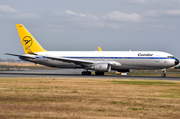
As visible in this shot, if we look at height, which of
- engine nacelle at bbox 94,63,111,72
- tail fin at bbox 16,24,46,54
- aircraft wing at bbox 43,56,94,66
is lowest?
engine nacelle at bbox 94,63,111,72

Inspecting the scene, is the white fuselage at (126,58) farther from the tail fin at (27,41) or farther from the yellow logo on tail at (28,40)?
the yellow logo on tail at (28,40)

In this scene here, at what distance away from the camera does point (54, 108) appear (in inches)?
512

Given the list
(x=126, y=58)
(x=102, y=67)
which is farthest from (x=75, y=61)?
(x=126, y=58)

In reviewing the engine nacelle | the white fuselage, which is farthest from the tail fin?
the engine nacelle

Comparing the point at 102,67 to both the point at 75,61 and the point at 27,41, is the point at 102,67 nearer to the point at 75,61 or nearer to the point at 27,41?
the point at 75,61

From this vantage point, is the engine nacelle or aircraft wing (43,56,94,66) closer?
the engine nacelle

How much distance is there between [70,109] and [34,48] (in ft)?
125

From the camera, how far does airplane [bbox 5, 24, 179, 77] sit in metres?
43.9

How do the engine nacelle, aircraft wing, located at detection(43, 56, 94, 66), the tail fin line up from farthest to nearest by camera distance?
the tail fin < aircraft wing, located at detection(43, 56, 94, 66) < the engine nacelle

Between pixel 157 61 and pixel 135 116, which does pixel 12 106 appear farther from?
pixel 157 61

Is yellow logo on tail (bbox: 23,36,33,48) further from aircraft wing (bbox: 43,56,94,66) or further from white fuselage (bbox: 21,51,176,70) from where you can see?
aircraft wing (bbox: 43,56,94,66)

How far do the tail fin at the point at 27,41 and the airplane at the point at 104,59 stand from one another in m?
0.25

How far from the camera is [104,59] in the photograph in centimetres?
4547

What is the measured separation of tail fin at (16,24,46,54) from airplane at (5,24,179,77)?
0.83 ft
